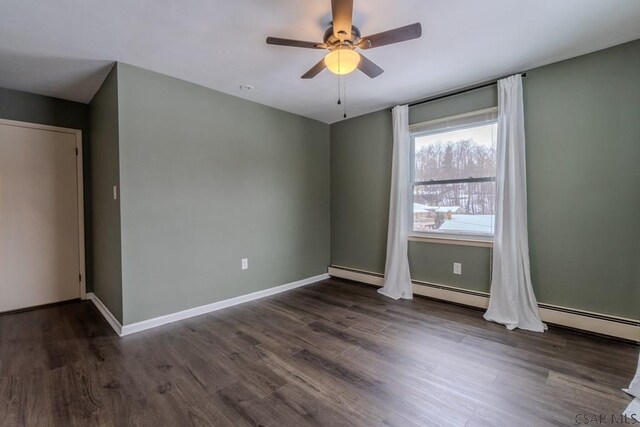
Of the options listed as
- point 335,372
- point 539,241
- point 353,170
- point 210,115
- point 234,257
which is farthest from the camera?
point 353,170

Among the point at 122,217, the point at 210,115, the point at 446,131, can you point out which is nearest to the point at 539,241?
the point at 446,131

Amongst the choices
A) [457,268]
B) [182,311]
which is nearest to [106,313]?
[182,311]

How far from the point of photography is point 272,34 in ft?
7.09

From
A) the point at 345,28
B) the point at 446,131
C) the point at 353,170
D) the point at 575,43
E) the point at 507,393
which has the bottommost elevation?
the point at 507,393

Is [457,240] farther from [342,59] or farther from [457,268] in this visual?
[342,59]

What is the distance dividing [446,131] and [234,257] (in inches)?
117

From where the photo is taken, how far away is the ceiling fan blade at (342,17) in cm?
159

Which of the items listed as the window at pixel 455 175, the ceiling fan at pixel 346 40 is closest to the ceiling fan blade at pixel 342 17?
the ceiling fan at pixel 346 40

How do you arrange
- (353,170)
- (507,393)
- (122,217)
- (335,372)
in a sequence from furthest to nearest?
1. (353,170)
2. (122,217)
3. (335,372)
4. (507,393)

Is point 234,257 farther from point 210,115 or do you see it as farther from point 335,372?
point 335,372

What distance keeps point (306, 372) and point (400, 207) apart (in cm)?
230

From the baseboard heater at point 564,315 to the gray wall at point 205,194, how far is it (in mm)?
1781

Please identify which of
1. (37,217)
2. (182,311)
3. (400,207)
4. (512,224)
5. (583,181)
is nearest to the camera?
(583,181)

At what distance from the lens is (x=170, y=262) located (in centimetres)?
285
